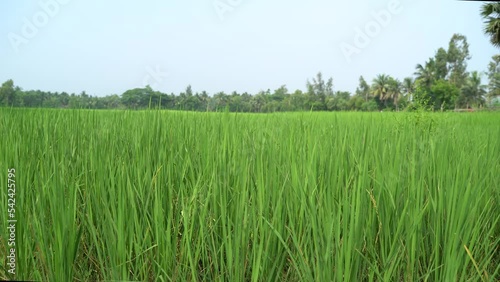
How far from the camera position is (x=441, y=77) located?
4928 cm

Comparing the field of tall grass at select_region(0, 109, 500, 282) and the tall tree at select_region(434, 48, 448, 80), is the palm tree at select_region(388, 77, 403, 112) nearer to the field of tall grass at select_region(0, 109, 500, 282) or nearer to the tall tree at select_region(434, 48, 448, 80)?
the tall tree at select_region(434, 48, 448, 80)

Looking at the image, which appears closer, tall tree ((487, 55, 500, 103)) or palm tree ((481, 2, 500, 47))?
palm tree ((481, 2, 500, 47))

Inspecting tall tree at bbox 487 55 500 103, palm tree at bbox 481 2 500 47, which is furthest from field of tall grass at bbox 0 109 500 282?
tall tree at bbox 487 55 500 103

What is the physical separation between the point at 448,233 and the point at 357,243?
299 mm

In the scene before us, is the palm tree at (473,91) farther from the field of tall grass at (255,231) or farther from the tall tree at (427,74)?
the field of tall grass at (255,231)

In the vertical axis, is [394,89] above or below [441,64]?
below

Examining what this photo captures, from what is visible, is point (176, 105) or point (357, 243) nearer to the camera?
point (357, 243)

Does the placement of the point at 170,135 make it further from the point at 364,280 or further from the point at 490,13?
the point at 490,13

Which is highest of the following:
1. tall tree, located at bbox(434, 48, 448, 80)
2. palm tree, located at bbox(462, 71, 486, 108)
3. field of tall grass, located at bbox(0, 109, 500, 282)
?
tall tree, located at bbox(434, 48, 448, 80)

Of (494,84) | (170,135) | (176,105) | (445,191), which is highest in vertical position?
(494,84)

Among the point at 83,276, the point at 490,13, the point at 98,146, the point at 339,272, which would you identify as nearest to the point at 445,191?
the point at 339,272

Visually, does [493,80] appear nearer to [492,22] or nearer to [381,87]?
[381,87]

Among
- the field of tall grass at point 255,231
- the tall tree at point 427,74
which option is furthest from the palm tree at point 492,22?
the tall tree at point 427,74

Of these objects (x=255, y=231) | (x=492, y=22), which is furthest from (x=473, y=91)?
(x=255, y=231)
